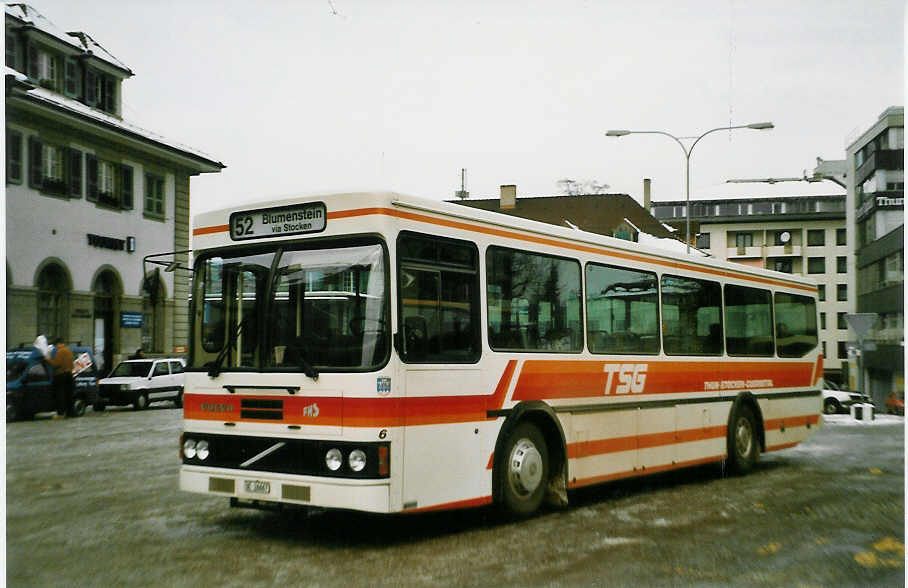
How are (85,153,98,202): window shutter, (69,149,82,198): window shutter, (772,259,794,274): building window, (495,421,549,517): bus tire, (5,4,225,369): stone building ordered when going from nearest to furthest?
(495,421,549,517): bus tire, (5,4,225,369): stone building, (69,149,82,198): window shutter, (85,153,98,202): window shutter, (772,259,794,274): building window

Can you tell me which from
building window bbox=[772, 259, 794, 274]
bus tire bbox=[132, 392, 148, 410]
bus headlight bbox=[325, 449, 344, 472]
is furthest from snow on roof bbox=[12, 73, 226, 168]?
building window bbox=[772, 259, 794, 274]

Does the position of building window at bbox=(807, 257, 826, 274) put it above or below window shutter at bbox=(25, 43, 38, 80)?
below

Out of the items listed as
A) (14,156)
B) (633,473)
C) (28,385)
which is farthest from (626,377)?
(14,156)

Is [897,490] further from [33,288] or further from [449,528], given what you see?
[33,288]

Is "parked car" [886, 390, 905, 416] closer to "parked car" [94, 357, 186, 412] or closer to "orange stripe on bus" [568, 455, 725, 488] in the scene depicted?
"parked car" [94, 357, 186, 412]

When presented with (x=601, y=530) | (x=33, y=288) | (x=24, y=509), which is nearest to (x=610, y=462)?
(x=601, y=530)

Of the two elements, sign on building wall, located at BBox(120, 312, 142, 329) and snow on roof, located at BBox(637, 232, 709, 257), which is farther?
sign on building wall, located at BBox(120, 312, 142, 329)

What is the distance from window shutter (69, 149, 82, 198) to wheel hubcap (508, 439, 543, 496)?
80.1 ft

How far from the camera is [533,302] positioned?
32.0ft

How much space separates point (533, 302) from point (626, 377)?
1.89 meters

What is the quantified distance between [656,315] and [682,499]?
2049 millimetres

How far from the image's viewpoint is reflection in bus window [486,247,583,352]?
9.27 m

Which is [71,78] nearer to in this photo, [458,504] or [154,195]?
[154,195]

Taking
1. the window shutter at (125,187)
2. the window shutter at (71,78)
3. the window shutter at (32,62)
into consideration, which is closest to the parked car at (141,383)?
the window shutter at (125,187)
